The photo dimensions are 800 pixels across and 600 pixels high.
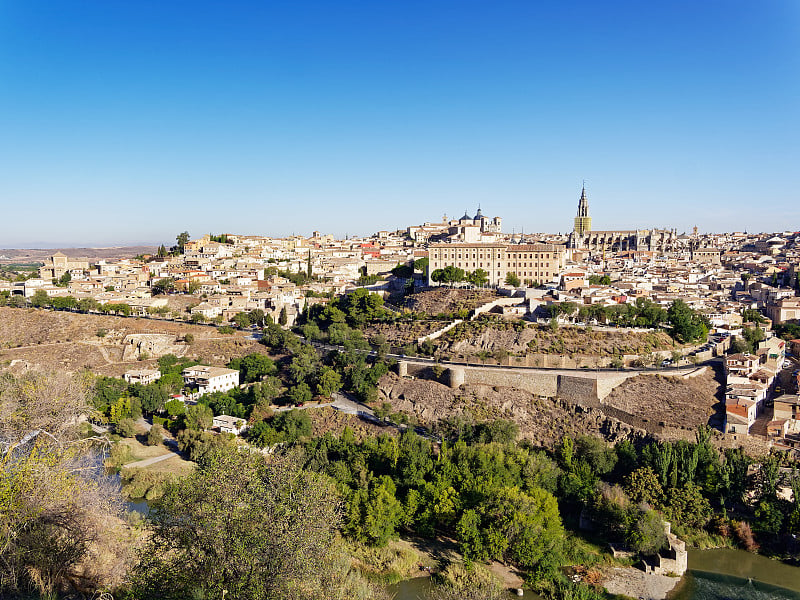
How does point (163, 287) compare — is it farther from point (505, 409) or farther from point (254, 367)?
point (505, 409)

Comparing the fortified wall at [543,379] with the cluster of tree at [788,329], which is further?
the cluster of tree at [788,329]

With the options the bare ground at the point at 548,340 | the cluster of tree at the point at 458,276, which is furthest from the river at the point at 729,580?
the cluster of tree at the point at 458,276

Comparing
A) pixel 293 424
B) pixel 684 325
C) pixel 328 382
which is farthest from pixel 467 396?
pixel 684 325

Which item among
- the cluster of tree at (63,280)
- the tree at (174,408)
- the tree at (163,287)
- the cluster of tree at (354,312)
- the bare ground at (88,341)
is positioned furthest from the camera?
the cluster of tree at (63,280)

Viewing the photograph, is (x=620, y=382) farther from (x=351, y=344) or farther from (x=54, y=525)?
(x=54, y=525)

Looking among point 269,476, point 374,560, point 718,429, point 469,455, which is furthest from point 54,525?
point 718,429

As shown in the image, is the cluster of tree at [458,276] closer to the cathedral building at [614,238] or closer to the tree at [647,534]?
the tree at [647,534]
